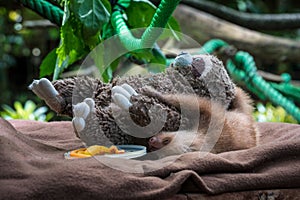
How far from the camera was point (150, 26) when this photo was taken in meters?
0.90

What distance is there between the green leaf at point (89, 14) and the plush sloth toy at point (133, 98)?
16cm

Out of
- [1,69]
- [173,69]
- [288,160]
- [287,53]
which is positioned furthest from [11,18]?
[288,160]

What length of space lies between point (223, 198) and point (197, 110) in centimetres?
14

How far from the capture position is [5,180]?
524mm

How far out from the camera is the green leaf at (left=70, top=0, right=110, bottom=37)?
89cm

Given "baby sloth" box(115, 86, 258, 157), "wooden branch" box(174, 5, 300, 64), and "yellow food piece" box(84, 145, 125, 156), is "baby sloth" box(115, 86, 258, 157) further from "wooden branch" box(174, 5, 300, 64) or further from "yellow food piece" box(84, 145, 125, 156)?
"wooden branch" box(174, 5, 300, 64)

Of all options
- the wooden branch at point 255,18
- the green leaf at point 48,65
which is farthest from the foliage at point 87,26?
the wooden branch at point 255,18

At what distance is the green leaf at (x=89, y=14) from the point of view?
2.93ft

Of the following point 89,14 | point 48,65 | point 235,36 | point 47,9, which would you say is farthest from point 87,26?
point 235,36

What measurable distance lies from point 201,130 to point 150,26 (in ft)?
0.98

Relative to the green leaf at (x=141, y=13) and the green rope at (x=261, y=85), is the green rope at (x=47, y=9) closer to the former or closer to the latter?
the green leaf at (x=141, y=13)

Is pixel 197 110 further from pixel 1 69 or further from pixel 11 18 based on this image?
pixel 1 69

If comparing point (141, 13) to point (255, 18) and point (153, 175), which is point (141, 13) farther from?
point (255, 18)

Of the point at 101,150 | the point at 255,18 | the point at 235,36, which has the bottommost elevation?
the point at 235,36
